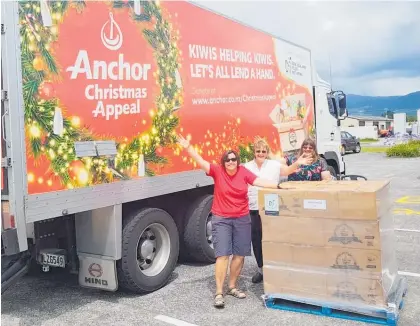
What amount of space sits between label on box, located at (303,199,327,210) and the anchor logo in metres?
2.28

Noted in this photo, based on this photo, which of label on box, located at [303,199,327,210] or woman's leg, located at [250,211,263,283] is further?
woman's leg, located at [250,211,263,283]

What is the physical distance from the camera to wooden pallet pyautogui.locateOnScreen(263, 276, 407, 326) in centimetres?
392

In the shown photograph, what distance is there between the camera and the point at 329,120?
9.81m

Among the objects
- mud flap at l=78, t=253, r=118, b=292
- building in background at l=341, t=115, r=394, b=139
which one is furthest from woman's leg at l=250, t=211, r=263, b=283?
building in background at l=341, t=115, r=394, b=139

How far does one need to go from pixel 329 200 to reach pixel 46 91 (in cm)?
256

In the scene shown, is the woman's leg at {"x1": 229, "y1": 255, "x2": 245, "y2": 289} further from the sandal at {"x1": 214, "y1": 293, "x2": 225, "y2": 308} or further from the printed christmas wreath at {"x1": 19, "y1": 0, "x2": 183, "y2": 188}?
the printed christmas wreath at {"x1": 19, "y1": 0, "x2": 183, "y2": 188}

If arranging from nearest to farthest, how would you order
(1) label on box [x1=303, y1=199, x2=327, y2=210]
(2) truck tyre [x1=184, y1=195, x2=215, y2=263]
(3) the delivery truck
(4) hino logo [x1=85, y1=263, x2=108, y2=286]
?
(3) the delivery truck, (1) label on box [x1=303, y1=199, x2=327, y2=210], (4) hino logo [x1=85, y1=263, x2=108, y2=286], (2) truck tyre [x1=184, y1=195, x2=215, y2=263]

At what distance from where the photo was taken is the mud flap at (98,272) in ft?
14.9

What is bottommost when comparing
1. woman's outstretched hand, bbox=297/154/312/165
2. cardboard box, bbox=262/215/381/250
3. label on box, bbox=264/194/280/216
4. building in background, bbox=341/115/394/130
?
cardboard box, bbox=262/215/381/250

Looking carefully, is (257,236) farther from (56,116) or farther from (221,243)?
(56,116)

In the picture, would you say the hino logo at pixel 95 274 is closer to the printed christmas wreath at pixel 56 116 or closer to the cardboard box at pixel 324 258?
the printed christmas wreath at pixel 56 116

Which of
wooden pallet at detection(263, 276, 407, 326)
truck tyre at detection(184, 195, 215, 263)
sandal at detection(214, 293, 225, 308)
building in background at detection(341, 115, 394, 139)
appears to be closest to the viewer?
wooden pallet at detection(263, 276, 407, 326)

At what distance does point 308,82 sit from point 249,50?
2515 millimetres

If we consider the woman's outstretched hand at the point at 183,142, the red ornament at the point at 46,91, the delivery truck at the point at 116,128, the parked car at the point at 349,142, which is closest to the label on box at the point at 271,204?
the woman's outstretched hand at the point at 183,142
